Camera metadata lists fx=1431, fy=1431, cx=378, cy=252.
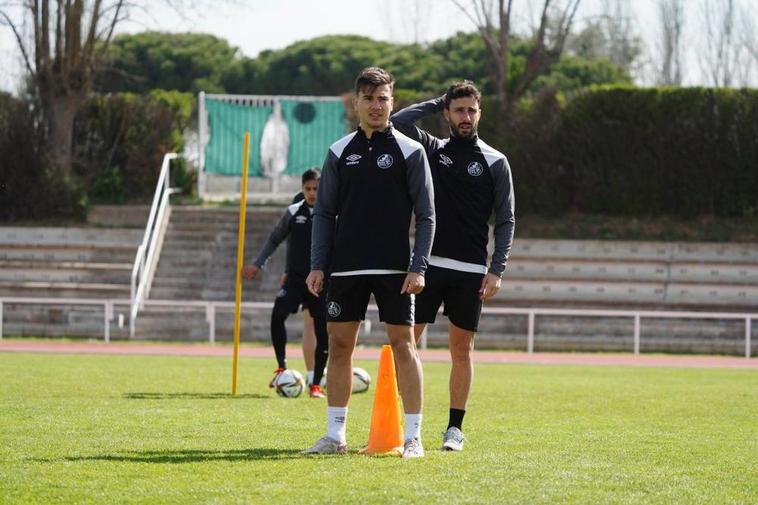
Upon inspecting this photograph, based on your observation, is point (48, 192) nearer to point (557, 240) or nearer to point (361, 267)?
point (557, 240)

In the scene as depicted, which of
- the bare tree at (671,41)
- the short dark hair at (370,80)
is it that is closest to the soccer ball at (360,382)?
the short dark hair at (370,80)

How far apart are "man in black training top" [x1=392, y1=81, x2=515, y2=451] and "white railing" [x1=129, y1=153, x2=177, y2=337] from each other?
16677 mm

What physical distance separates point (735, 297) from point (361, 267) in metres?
21.0

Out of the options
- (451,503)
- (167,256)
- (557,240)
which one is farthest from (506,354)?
(451,503)

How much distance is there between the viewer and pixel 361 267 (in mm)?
8203

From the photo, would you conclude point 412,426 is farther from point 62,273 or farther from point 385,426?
point 62,273

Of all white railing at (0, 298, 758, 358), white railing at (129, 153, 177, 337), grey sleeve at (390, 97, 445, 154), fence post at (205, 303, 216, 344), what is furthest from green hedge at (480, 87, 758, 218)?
grey sleeve at (390, 97, 445, 154)

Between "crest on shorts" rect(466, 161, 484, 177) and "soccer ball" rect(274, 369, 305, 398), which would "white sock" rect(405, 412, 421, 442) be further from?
"soccer ball" rect(274, 369, 305, 398)

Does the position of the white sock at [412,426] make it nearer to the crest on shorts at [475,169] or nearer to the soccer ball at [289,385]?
the crest on shorts at [475,169]

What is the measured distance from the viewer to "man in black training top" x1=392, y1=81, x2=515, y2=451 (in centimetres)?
876

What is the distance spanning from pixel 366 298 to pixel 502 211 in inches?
44.2

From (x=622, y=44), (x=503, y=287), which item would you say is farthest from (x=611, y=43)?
(x=503, y=287)

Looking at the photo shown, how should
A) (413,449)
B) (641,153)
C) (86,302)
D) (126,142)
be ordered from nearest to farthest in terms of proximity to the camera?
1. (413,449)
2. (86,302)
3. (641,153)
4. (126,142)

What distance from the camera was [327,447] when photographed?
8258 mm
